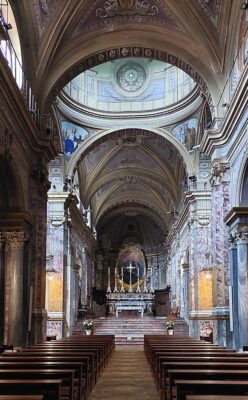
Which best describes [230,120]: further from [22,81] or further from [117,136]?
[117,136]

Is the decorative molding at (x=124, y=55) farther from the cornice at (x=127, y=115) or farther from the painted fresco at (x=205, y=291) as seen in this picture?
the painted fresco at (x=205, y=291)

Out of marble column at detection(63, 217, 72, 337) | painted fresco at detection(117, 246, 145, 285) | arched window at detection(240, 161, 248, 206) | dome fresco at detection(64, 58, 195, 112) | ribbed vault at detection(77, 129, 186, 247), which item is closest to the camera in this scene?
arched window at detection(240, 161, 248, 206)

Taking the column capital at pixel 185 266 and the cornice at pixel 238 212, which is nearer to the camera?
the cornice at pixel 238 212

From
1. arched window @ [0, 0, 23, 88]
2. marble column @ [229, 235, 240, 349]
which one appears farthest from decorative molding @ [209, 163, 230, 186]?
arched window @ [0, 0, 23, 88]

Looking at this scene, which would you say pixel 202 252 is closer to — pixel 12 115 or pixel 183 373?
pixel 12 115

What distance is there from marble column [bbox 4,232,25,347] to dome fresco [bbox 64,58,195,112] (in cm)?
1342

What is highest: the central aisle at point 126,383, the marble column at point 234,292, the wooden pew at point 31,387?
the marble column at point 234,292

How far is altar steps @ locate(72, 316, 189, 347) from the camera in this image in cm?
2680

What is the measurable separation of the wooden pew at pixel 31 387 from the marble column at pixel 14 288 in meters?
8.33

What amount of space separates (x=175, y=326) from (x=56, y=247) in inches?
324

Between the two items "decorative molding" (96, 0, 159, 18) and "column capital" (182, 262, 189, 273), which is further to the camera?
"column capital" (182, 262, 189, 273)

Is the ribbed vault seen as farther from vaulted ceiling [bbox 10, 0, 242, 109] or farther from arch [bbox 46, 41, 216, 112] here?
vaulted ceiling [bbox 10, 0, 242, 109]

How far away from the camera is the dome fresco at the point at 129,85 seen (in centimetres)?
2677

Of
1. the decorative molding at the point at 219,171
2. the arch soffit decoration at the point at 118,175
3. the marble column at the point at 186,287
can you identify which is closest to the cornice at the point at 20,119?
the decorative molding at the point at 219,171
